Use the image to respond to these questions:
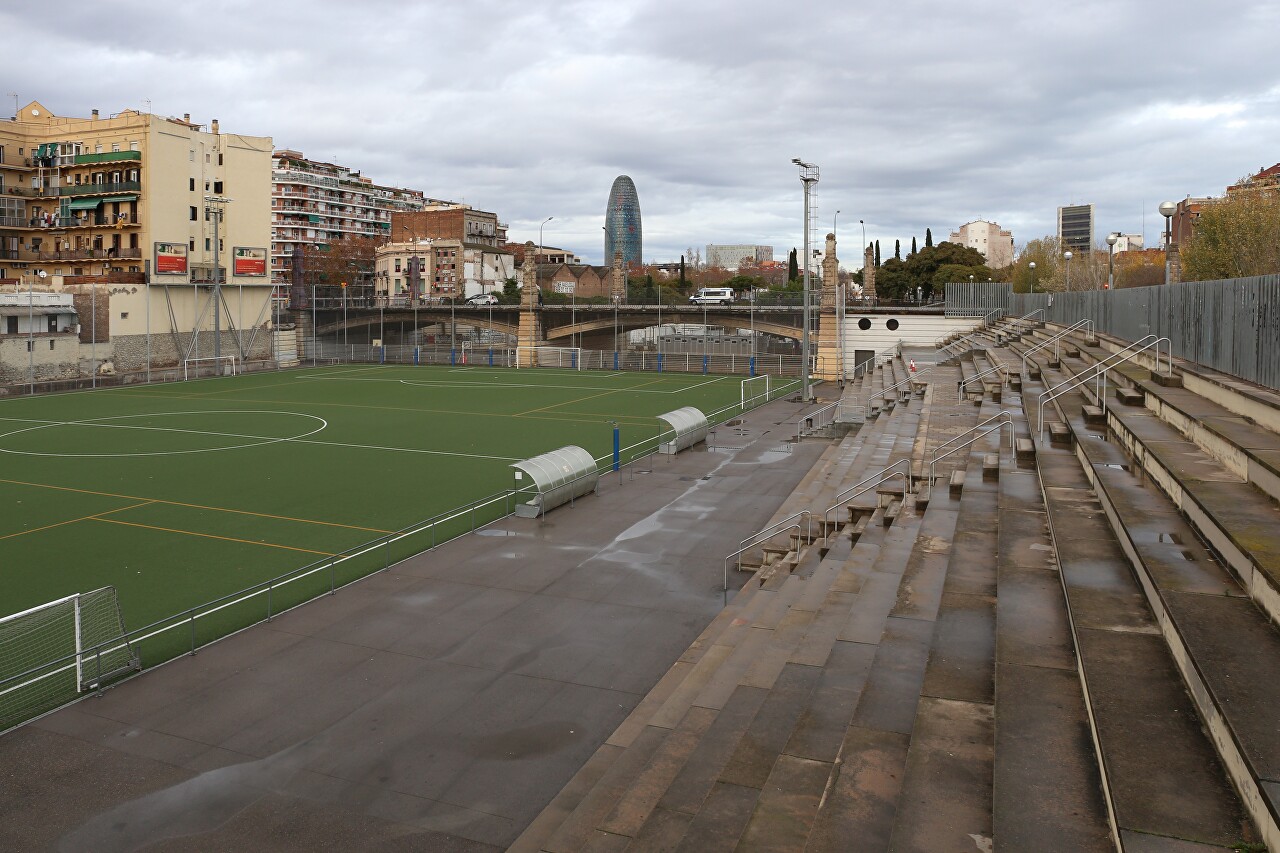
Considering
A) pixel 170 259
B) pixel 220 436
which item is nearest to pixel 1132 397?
pixel 220 436

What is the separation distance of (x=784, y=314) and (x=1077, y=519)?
65.4 metres

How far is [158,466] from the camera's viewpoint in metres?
30.3

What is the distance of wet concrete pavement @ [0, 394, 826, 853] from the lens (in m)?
9.62

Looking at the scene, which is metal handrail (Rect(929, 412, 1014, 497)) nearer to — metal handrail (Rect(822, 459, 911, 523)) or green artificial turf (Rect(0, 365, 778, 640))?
metal handrail (Rect(822, 459, 911, 523))

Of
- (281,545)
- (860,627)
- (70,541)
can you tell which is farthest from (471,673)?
(70,541)

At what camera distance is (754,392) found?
55.5 m

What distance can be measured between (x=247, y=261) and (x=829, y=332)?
4436 cm

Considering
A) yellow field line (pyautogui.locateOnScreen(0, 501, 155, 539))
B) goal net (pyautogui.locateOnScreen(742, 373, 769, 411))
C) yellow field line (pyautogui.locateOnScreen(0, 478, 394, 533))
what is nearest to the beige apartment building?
goal net (pyautogui.locateOnScreen(742, 373, 769, 411))

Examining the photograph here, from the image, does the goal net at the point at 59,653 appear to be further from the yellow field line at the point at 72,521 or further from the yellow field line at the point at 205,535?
the yellow field line at the point at 72,521

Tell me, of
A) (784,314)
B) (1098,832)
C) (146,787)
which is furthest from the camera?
(784,314)

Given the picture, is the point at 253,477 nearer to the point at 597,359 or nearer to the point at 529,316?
the point at 529,316

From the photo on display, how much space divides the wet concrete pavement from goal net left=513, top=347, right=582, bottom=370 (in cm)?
5742

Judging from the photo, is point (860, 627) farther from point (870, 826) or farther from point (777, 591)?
point (870, 826)

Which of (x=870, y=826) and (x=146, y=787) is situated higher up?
(x=870, y=826)
